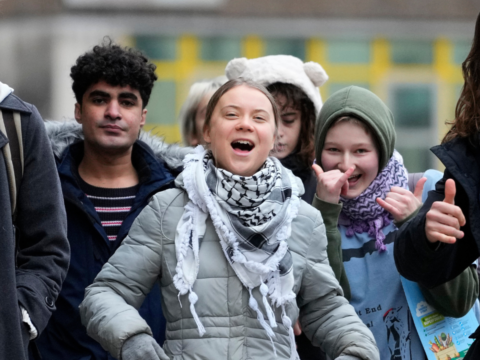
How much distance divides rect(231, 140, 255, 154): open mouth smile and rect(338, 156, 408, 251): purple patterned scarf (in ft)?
2.36

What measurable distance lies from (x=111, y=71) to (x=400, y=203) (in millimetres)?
1601

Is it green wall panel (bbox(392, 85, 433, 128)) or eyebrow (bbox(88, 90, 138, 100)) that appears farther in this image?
green wall panel (bbox(392, 85, 433, 128))

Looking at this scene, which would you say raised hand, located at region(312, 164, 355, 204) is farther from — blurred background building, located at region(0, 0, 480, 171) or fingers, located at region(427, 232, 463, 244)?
blurred background building, located at region(0, 0, 480, 171)

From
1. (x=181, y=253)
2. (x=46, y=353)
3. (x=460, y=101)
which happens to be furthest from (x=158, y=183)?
(x=460, y=101)

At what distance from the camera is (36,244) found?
109 inches

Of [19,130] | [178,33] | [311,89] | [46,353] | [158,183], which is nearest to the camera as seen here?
[19,130]

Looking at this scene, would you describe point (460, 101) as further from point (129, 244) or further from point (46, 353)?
point (46, 353)

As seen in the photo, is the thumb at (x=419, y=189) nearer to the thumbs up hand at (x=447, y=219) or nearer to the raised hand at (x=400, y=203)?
the raised hand at (x=400, y=203)

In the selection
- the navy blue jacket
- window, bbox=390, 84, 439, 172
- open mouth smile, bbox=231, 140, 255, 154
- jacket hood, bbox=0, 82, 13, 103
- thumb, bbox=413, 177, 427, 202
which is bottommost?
window, bbox=390, 84, 439, 172

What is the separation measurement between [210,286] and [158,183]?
1.27m

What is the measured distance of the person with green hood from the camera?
3.41 meters

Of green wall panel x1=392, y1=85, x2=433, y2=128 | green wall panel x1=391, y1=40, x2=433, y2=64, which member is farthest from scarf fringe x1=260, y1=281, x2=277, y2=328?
green wall panel x1=391, y1=40, x2=433, y2=64

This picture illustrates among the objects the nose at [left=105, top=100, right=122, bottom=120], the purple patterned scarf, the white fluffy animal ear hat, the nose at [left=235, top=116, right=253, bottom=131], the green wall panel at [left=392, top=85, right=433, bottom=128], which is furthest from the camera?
the green wall panel at [left=392, top=85, right=433, bottom=128]

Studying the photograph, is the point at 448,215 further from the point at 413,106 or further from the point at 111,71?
the point at 413,106
